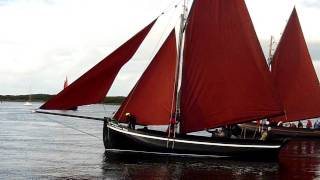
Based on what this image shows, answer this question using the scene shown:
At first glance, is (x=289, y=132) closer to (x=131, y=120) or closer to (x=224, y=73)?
(x=224, y=73)

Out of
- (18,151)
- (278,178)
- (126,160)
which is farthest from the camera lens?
(18,151)

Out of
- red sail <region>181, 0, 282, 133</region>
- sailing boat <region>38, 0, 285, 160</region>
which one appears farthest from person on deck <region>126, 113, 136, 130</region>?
red sail <region>181, 0, 282, 133</region>

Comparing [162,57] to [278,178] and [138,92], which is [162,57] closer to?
[138,92]

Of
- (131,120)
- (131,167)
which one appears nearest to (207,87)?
(131,120)

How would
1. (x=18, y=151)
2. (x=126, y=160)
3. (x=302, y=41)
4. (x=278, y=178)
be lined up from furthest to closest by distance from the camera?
(x=302, y=41), (x=18, y=151), (x=126, y=160), (x=278, y=178)

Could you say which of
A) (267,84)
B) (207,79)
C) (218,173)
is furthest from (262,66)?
(218,173)

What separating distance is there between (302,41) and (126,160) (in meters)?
26.9

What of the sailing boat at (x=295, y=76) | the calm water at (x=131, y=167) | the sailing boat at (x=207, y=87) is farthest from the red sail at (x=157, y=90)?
the sailing boat at (x=295, y=76)

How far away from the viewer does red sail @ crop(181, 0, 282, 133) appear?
39.1 metres

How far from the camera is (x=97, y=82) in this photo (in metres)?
37.0

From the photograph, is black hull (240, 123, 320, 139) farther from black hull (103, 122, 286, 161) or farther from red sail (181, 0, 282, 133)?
red sail (181, 0, 282, 133)

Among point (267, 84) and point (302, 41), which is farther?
point (302, 41)

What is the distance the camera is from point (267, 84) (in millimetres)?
39094

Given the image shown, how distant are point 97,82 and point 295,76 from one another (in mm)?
26049
